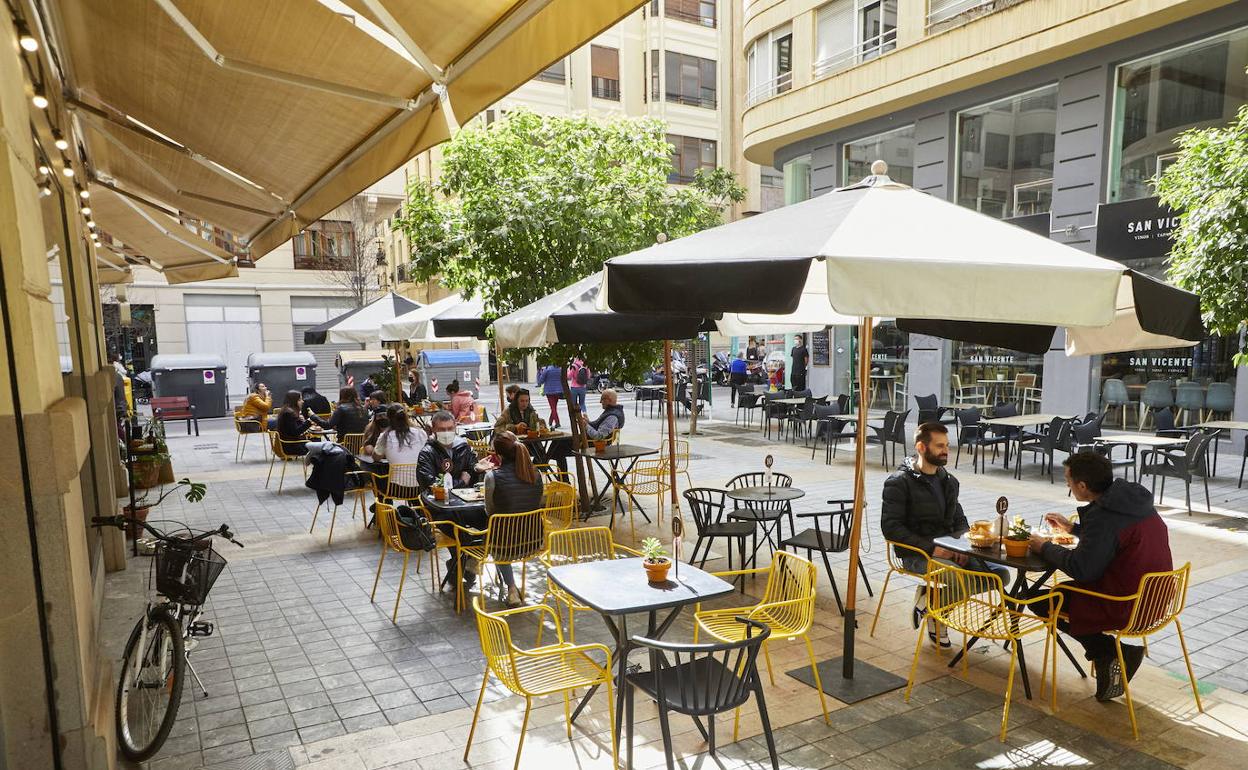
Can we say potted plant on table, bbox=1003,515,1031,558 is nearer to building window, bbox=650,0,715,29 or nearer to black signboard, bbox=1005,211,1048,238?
black signboard, bbox=1005,211,1048,238

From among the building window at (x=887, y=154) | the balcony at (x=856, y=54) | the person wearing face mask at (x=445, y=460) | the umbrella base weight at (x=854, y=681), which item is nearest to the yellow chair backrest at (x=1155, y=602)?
the umbrella base weight at (x=854, y=681)

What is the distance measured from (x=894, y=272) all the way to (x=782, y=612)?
238 cm

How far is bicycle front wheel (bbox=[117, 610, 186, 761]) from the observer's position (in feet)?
13.2

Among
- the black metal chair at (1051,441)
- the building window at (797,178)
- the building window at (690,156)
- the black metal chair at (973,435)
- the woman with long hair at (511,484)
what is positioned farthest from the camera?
the building window at (690,156)

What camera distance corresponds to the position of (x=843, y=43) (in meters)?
19.3

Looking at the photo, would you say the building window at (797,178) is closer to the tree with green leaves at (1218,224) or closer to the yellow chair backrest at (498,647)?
the tree with green leaves at (1218,224)

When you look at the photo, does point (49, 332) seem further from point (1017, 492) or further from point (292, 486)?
point (1017, 492)

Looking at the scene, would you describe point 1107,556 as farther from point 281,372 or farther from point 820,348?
point 281,372

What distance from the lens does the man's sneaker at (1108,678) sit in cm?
454

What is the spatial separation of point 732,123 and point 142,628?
40112mm

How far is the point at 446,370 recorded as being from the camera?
23.9 meters

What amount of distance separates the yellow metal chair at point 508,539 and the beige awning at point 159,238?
6.03m

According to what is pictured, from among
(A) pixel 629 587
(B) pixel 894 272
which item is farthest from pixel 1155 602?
(A) pixel 629 587

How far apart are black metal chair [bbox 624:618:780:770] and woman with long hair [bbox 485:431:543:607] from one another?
2500 millimetres
